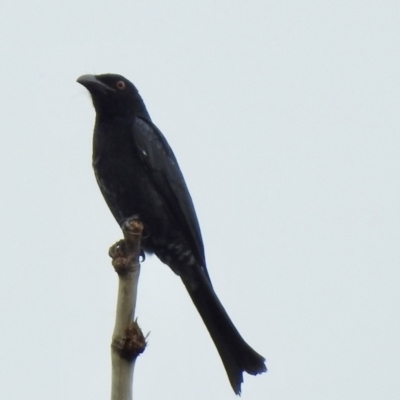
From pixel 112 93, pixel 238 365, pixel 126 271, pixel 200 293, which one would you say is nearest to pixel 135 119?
pixel 112 93

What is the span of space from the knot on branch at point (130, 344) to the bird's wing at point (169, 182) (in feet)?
10.0

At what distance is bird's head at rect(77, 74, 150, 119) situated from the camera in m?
6.42

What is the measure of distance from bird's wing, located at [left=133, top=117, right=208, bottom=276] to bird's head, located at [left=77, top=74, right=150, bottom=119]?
22 cm

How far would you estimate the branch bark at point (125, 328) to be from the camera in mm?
2622

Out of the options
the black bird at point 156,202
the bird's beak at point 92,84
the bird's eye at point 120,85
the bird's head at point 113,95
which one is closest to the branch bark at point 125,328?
the black bird at point 156,202

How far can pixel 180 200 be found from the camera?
6086mm

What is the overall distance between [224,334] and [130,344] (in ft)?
9.54

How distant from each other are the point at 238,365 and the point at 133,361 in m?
2.50

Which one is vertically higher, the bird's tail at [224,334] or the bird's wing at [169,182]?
the bird's wing at [169,182]

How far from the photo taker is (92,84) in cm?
650

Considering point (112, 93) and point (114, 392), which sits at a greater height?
point (112, 93)

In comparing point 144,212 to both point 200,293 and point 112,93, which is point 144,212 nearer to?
point 200,293

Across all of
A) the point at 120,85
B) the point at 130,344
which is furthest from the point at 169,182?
the point at 130,344

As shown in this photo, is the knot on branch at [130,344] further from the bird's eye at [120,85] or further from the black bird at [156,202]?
the bird's eye at [120,85]
